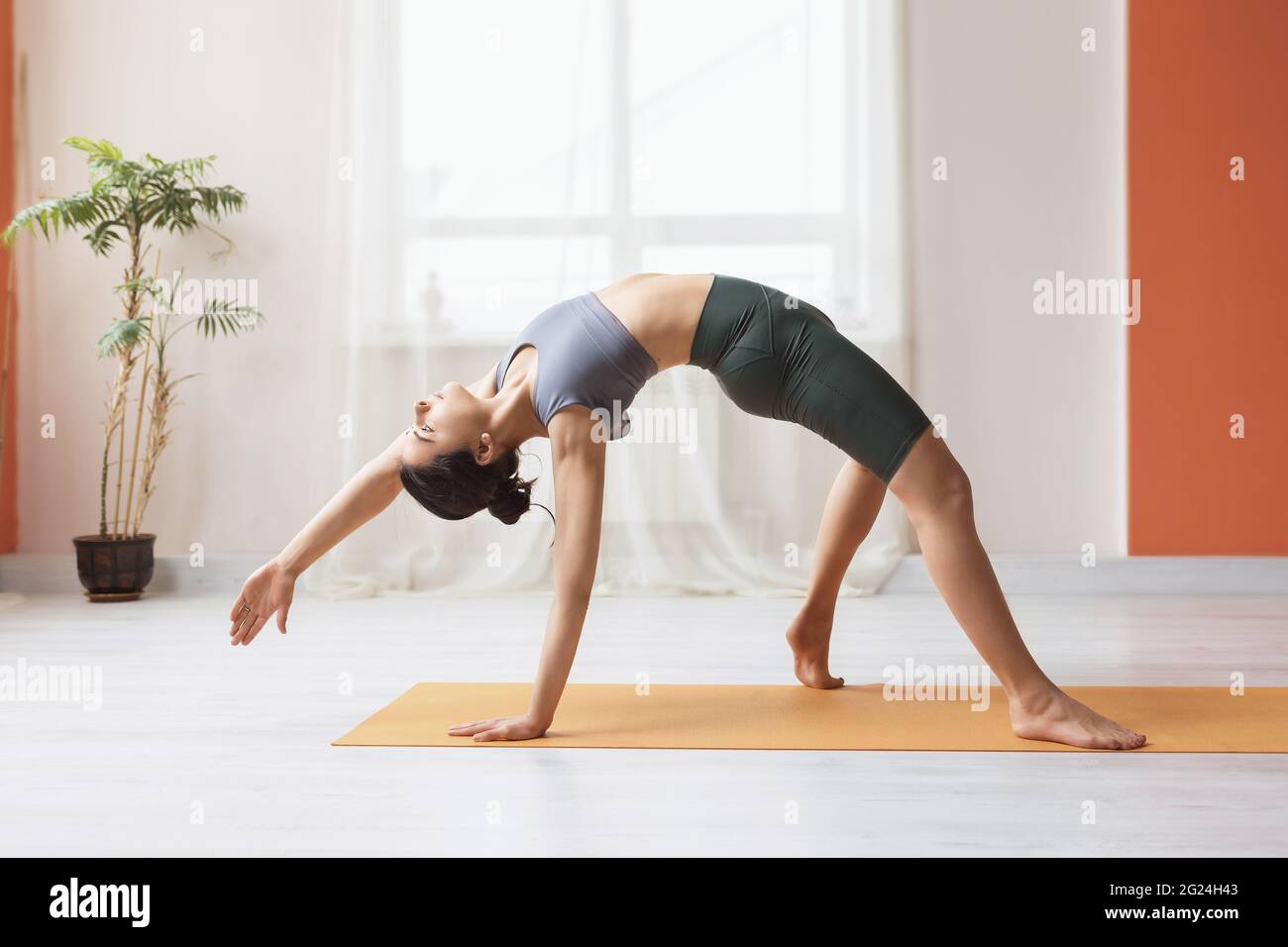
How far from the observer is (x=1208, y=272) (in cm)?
404

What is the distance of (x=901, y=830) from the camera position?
1.54 m

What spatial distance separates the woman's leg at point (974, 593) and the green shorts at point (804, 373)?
6 centimetres

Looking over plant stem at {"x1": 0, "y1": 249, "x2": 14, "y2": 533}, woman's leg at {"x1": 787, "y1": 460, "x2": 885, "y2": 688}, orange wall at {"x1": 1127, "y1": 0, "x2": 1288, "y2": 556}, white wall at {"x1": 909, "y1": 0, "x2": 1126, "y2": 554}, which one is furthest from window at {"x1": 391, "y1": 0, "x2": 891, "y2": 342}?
woman's leg at {"x1": 787, "y1": 460, "x2": 885, "y2": 688}

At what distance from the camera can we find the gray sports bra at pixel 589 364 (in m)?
1.98

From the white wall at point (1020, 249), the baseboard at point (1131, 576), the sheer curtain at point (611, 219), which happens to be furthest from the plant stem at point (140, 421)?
the white wall at point (1020, 249)

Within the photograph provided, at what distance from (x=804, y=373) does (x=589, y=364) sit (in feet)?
1.26

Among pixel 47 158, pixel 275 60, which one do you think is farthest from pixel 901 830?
pixel 47 158

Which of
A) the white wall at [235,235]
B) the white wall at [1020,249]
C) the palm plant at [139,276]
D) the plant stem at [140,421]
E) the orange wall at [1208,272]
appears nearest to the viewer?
the palm plant at [139,276]

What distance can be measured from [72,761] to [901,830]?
1.37 m

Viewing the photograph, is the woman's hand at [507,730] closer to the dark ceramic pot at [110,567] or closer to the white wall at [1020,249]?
the dark ceramic pot at [110,567]

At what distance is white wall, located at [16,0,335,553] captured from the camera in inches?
168

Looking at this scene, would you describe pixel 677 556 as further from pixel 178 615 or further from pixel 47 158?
pixel 47 158

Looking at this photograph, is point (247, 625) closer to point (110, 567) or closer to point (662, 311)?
point (662, 311)

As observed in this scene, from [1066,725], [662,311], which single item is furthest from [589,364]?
[1066,725]
